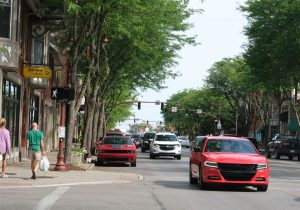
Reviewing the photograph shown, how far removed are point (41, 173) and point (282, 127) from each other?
208 ft

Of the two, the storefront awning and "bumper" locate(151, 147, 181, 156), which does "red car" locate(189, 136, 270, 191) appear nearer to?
"bumper" locate(151, 147, 181, 156)

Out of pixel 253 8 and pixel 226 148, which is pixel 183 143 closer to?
pixel 253 8

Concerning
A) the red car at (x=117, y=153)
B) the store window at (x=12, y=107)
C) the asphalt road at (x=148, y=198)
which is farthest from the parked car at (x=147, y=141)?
the asphalt road at (x=148, y=198)

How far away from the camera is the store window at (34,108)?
3431cm

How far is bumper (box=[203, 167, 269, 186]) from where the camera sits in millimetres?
16734

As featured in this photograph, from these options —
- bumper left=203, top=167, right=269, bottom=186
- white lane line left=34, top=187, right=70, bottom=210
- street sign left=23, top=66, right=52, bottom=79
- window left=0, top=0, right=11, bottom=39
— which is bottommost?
white lane line left=34, top=187, right=70, bottom=210

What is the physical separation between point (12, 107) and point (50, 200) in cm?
1510

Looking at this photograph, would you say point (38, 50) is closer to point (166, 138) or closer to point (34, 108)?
point (34, 108)

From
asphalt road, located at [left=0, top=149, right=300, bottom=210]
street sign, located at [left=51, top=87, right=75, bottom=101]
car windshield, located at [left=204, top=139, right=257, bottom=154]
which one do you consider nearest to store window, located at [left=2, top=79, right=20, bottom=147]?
street sign, located at [left=51, top=87, right=75, bottom=101]

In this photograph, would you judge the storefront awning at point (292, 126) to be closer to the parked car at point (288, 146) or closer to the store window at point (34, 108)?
the parked car at point (288, 146)

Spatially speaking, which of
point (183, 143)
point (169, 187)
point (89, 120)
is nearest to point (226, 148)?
point (169, 187)

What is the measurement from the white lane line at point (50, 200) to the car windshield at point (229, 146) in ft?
14.4

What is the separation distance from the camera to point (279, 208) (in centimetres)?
1335

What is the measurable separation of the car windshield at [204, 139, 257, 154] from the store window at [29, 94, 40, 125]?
17589mm
